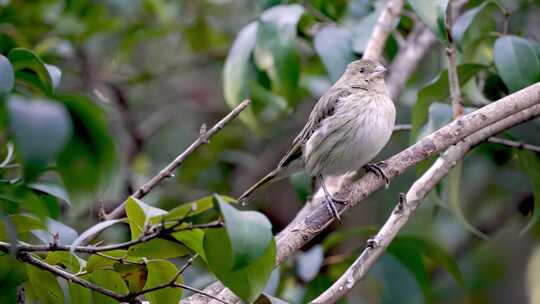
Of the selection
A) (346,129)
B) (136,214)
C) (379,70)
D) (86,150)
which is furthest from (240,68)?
(86,150)

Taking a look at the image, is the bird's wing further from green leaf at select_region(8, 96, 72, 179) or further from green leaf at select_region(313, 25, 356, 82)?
green leaf at select_region(8, 96, 72, 179)

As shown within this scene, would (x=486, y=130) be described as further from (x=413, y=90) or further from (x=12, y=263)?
(x=413, y=90)

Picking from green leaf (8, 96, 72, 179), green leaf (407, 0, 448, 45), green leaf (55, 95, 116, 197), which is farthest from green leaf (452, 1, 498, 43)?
green leaf (8, 96, 72, 179)

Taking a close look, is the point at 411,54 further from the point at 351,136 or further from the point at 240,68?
the point at 240,68

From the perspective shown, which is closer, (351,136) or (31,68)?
(31,68)

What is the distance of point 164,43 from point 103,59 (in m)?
1.05

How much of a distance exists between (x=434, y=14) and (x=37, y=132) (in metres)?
2.13

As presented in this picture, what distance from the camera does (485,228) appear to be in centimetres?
588

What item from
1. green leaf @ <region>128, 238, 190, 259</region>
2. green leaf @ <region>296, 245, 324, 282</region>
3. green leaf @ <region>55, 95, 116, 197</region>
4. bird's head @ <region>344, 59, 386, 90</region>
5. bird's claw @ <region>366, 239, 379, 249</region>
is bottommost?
green leaf @ <region>296, 245, 324, 282</region>

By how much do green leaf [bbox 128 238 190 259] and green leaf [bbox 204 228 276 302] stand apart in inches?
9.5

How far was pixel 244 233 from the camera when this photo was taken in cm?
190

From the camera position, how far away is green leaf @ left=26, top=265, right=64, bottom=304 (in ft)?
8.23

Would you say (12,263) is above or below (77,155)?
below

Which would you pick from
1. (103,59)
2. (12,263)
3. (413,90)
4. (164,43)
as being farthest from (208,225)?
(164,43)
